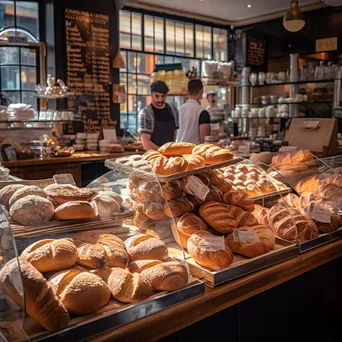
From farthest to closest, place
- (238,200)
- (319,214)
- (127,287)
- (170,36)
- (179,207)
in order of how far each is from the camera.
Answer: (170,36)
(319,214)
(238,200)
(179,207)
(127,287)

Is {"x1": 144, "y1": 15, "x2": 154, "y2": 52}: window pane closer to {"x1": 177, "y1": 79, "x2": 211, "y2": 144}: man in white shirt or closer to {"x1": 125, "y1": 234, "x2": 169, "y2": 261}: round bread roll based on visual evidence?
{"x1": 177, "y1": 79, "x2": 211, "y2": 144}: man in white shirt

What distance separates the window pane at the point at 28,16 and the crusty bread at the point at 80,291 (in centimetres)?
566

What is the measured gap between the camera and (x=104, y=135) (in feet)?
20.8

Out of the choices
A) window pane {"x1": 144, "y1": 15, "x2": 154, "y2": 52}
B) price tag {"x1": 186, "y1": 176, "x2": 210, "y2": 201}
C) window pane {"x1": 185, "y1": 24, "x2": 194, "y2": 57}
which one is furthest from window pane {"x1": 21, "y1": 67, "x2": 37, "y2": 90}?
price tag {"x1": 186, "y1": 176, "x2": 210, "y2": 201}

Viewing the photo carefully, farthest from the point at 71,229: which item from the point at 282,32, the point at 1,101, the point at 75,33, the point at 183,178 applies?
the point at 282,32

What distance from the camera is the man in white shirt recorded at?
15.4ft

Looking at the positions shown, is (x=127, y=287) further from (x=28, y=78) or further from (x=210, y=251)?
(x=28, y=78)

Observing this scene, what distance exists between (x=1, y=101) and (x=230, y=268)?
5083mm

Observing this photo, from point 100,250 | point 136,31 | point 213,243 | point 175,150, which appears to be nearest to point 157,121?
point 175,150

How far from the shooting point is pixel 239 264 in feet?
5.03

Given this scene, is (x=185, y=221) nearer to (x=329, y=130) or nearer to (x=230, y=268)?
(x=230, y=268)

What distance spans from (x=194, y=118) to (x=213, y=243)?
327 cm

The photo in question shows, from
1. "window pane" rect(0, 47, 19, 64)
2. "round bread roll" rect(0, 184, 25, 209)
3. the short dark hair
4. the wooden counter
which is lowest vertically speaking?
the wooden counter

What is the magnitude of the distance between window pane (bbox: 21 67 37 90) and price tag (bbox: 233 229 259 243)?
5121 mm
